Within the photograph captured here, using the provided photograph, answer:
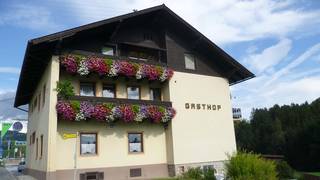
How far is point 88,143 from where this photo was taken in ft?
69.6

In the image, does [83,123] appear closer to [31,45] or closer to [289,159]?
[31,45]

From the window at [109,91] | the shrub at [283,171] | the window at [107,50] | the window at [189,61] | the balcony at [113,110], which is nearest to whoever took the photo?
the balcony at [113,110]

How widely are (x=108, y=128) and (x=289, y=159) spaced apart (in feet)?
91.8

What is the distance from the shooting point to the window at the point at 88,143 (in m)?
21.0

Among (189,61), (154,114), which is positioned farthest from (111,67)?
(189,61)

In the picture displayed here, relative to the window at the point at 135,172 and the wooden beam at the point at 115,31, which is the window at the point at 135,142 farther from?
the wooden beam at the point at 115,31

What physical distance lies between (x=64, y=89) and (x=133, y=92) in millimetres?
5386

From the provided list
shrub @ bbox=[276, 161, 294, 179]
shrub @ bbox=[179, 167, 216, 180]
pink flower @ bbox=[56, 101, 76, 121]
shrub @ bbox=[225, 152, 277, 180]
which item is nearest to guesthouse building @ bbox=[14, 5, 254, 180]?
pink flower @ bbox=[56, 101, 76, 121]

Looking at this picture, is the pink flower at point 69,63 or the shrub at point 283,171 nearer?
the pink flower at point 69,63

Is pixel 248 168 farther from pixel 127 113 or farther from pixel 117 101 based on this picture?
pixel 117 101

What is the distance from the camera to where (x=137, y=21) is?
24.8m

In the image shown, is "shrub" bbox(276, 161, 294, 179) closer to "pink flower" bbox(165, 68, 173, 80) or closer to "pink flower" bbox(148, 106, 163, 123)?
"pink flower" bbox(148, 106, 163, 123)

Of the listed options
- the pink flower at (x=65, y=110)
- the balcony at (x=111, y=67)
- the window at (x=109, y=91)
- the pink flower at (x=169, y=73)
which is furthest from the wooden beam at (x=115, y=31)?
the pink flower at (x=65, y=110)

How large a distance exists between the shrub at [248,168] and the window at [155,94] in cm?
1081
